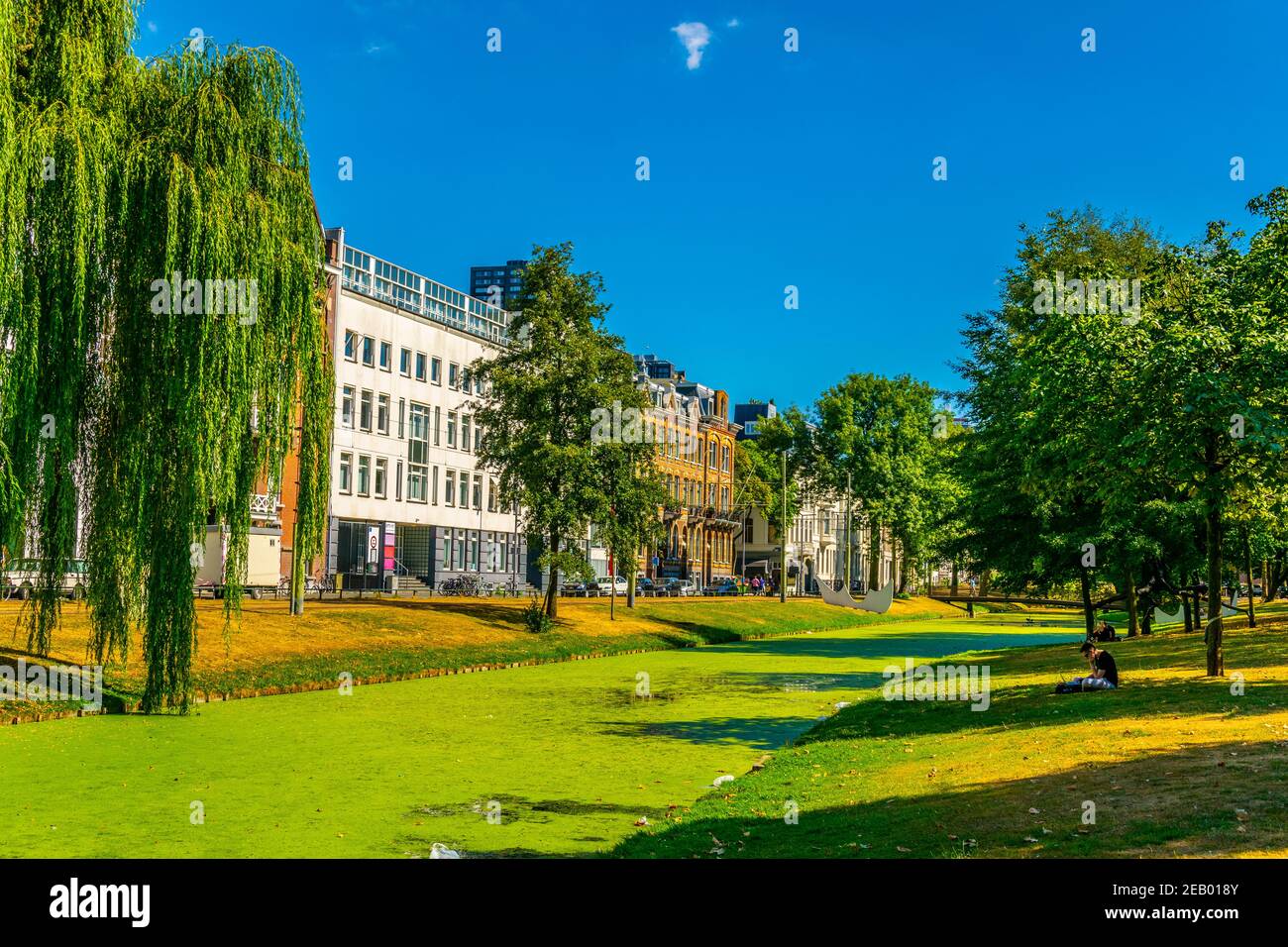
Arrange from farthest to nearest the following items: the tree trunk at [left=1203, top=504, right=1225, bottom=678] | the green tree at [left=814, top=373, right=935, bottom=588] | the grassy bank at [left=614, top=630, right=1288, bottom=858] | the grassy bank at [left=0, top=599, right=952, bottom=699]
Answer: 1. the green tree at [left=814, top=373, right=935, bottom=588]
2. the grassy bank at [left=0, top=599, right=952, bottom=699]
3. the tree trunk at [left=1203, top=504, right=1225, bottom=678]
4. the grassy bank at [left=614, top=630, right=1288, bottom=858]

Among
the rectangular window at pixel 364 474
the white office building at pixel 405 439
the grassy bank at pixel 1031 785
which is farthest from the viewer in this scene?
the rectangular window at pixel 364 474

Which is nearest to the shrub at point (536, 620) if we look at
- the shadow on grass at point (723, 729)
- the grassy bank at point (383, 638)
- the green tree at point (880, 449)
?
the grassy bank at point (383, 638)

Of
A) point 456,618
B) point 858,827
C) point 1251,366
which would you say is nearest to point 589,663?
point 456,618

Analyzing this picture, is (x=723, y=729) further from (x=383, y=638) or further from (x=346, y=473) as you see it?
(x=346, y=473)

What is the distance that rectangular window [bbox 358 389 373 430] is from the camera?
68500 mm

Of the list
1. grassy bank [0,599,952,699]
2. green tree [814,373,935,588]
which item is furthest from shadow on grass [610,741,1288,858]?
green tree [814,373,935,588]

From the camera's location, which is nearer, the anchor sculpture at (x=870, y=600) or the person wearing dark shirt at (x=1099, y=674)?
the person wearing dark shirt at (x=1099, y=674)

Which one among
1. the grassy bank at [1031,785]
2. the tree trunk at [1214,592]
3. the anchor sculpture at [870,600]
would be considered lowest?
the anchor sculpture at [870,600]

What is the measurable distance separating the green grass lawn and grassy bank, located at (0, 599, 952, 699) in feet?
5.22

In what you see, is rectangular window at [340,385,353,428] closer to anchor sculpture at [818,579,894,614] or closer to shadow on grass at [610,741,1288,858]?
anchor sculpture at [818,579,894,614]

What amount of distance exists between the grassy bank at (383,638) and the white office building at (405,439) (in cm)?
1395

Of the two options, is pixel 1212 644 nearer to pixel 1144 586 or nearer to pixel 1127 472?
pixel 1127 472

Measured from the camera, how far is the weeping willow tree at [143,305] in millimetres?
17672

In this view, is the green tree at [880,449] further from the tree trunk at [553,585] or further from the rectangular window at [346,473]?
the tree trunk at [553,585]
